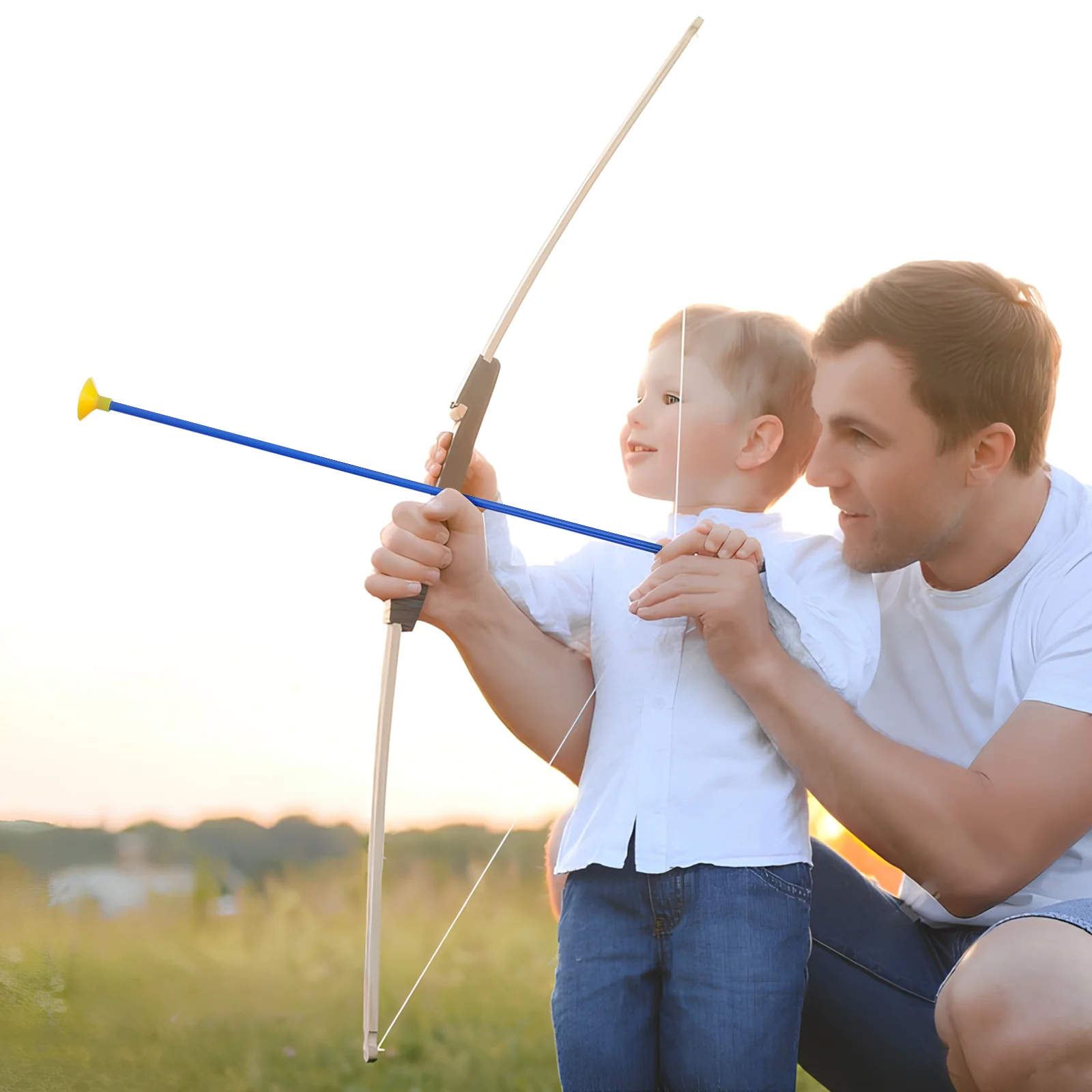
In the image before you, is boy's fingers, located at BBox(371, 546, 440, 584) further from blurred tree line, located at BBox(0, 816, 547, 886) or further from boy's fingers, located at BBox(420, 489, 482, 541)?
blurred tree line, located at BBox(0, 816, 547, 886)

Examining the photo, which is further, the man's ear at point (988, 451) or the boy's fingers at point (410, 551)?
the man's ear at point (988, 451)

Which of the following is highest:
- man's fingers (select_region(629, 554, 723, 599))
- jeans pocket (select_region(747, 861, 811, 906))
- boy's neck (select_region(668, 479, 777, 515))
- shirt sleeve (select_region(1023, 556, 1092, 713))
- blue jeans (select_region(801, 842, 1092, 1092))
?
boy's neck (select_region(668, 479, 777, 515))

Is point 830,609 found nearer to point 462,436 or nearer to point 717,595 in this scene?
point 717,595

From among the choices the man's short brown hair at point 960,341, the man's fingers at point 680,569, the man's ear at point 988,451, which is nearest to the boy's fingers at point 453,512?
the man's fingers at point 680,569

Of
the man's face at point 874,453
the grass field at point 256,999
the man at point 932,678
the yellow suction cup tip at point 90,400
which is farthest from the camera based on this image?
the grass field at point 256,999

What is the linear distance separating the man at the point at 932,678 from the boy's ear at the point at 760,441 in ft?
0.14

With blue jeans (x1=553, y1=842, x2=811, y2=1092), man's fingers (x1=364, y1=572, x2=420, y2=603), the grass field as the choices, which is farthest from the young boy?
the grass field

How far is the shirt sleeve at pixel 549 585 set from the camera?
113cm

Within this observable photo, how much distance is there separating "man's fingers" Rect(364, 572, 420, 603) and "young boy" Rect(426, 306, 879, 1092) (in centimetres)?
10

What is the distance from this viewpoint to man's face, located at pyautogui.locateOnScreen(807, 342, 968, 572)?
1.10 meters

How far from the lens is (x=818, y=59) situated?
1390 millimetres

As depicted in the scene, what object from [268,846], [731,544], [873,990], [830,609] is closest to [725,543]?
[731,544]

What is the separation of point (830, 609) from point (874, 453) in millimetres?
163

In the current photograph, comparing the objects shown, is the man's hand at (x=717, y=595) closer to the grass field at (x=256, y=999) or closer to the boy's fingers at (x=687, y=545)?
the boy's fingers at (x=687, y=545)
